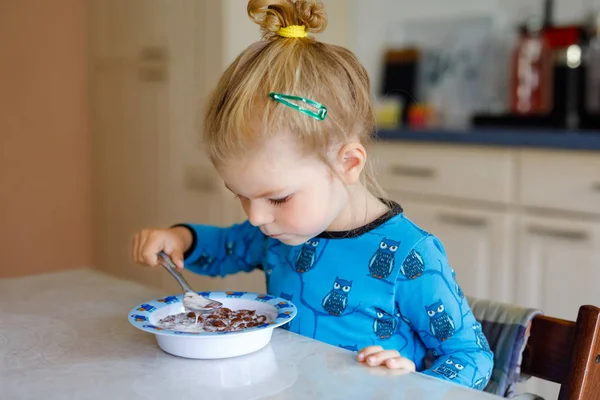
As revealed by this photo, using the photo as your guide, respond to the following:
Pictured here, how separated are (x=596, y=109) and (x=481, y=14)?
60 cm

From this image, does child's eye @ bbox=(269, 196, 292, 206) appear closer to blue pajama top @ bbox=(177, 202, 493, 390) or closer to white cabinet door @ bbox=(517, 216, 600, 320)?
blue pajama top @ bbox=(177, 202, 493, 390)

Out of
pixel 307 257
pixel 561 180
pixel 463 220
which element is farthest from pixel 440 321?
pixel 463 220

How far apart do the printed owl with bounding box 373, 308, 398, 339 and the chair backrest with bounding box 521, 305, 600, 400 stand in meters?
0.19

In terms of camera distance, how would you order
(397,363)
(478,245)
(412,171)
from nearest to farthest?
(397,363), (478,245), (412,171)

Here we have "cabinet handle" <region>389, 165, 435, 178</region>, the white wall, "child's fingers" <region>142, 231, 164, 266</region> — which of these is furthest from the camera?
the white wall

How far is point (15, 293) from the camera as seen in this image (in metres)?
1.09

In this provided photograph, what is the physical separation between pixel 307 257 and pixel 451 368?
30 cm

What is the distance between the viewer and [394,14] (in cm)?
305

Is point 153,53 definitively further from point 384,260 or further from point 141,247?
point 384,260

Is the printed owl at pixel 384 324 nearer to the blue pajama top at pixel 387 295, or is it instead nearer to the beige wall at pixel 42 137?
the blue pajama top at pixel 387 295

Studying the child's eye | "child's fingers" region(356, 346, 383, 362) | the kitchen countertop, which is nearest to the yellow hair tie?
the child's eye

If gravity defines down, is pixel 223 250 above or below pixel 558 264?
above

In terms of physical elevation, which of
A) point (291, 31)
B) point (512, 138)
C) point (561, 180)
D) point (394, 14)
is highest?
point (394, 14)

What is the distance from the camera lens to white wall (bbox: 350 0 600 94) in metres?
Result: 2.74
